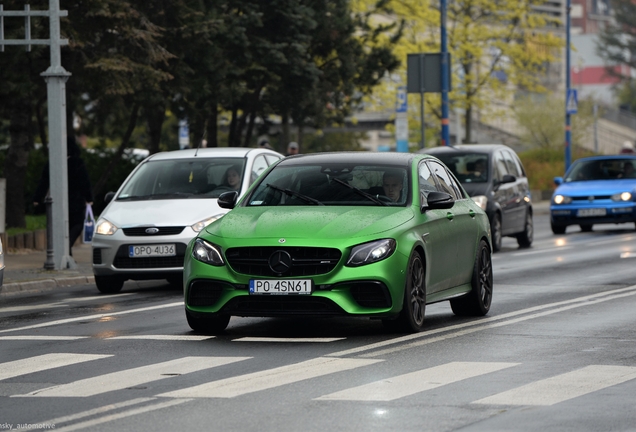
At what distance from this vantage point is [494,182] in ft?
78.0

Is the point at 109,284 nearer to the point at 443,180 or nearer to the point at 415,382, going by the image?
the point at 443,180

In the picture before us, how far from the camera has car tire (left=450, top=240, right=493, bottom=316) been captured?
42.3ft

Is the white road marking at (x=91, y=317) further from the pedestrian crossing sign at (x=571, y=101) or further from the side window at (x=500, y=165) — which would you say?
Answer: the pedestrian crossing sign at (x=571, y=101)

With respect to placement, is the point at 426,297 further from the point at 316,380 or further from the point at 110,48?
the point at 110,48

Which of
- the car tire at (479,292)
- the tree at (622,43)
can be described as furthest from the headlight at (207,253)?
the tree at (622,43)

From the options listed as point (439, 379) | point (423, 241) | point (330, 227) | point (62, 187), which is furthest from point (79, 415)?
point (62, 187)

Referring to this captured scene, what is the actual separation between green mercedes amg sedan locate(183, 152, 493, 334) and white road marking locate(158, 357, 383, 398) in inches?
43.5

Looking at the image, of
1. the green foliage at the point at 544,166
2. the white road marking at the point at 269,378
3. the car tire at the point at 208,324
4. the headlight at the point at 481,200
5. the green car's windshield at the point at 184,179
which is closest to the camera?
the white road marking at the point at 269,378

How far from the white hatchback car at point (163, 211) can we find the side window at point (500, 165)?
7.05 metres

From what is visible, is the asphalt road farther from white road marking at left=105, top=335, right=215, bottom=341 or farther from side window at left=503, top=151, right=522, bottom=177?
side window at left=503, top=151, right=522, bottom=177

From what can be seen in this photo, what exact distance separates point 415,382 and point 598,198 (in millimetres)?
20564

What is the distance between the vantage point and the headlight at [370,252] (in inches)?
427

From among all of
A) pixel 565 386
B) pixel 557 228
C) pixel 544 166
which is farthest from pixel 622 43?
pixel 565 386

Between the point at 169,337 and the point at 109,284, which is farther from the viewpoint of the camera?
the point at 109,284
